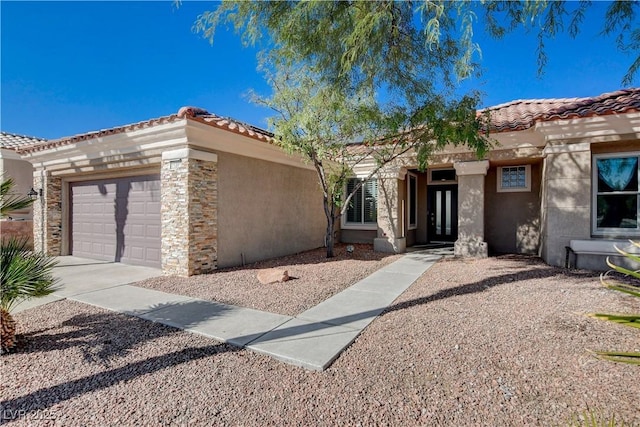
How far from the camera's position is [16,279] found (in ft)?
13.0

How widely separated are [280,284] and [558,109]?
9.01 metres

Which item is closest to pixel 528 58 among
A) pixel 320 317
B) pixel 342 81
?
pixel 342 81

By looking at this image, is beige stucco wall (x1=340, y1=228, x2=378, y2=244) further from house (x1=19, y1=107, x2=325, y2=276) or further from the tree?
the tree

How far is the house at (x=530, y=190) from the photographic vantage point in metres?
7.98

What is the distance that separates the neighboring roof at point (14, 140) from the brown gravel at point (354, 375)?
12810 mm

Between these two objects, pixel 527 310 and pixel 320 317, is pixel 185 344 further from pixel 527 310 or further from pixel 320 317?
pixel 527 310

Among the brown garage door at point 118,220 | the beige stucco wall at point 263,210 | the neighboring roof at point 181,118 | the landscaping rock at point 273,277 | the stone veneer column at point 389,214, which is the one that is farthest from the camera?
the stone veneer column at point 389,214

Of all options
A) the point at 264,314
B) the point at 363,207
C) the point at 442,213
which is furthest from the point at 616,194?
the point at 264,314

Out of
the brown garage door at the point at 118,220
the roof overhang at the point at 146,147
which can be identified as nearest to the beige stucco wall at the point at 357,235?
the roof overhang at the point at 146,147

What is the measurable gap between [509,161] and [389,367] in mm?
9161

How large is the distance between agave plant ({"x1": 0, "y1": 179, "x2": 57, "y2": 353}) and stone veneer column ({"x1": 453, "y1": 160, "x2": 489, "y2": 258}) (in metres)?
10.4

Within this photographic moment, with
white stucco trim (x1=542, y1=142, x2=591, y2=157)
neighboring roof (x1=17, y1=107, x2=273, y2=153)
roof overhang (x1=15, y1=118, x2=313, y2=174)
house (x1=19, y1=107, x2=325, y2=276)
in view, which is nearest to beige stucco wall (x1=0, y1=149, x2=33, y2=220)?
roof overhang (x1=15, y1=118, x2=313, y2=174)

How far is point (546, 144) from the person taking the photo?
28.6ft

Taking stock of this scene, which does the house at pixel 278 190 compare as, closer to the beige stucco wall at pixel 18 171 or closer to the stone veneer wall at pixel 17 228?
the stone veneer wall at pixel 17 228
